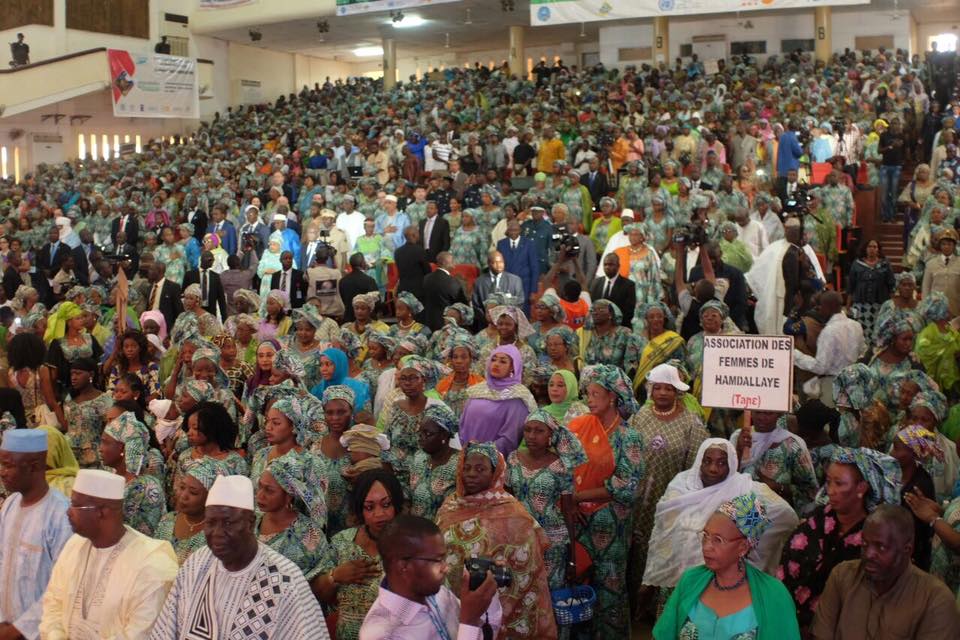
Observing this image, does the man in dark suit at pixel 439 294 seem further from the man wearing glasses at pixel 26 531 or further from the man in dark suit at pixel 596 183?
the man wearing glasses at pixel 26 531

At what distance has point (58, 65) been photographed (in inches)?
1006

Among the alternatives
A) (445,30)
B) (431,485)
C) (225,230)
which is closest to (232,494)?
(431,485)

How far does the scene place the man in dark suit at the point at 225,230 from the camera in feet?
52.2

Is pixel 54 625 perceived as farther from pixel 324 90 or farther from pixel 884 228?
pixel 324 90

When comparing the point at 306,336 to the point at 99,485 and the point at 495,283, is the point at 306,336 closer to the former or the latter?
the point at 495,283

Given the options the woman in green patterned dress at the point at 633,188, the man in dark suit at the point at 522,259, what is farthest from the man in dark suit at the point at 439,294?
the woman in green patterned dress at the point at 633,188

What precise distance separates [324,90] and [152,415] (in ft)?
70.9

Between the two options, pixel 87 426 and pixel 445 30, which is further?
pixel 445 30

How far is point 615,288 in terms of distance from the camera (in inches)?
382

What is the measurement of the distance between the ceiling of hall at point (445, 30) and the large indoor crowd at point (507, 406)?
337 inches

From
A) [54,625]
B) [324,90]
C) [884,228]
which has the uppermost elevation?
[324,90]

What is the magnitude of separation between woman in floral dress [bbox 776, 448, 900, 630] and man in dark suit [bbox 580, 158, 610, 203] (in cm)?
1112

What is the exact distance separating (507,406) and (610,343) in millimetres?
2019

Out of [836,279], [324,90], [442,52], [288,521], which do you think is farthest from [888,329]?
[442,52]
